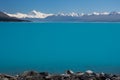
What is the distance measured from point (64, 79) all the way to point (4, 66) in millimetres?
6710

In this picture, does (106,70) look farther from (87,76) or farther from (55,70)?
(87,76)

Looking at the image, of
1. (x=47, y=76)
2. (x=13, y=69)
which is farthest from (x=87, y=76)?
(x=13, y=69)

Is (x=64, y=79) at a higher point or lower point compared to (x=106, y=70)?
higher

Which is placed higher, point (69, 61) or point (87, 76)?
point (87, 76)

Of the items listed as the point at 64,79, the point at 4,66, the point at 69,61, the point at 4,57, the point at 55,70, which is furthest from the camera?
the point at 4,57

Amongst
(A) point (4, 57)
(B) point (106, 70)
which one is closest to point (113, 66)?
(B) point (106, 70)

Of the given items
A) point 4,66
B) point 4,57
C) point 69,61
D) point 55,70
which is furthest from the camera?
point 4,57

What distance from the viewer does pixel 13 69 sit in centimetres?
1376

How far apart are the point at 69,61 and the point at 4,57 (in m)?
3.41

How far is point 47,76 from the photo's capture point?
8.42 meters

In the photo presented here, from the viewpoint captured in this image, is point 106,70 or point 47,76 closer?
point 47,76

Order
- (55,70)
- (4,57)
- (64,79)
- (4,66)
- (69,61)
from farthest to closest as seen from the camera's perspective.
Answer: (4,57)
(69,61)
(4,66)
(55,70)
(64,79)

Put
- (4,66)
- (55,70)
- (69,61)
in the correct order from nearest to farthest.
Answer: (55,70)
(4,66)
(69,61)

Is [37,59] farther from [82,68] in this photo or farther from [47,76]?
[47,76]
